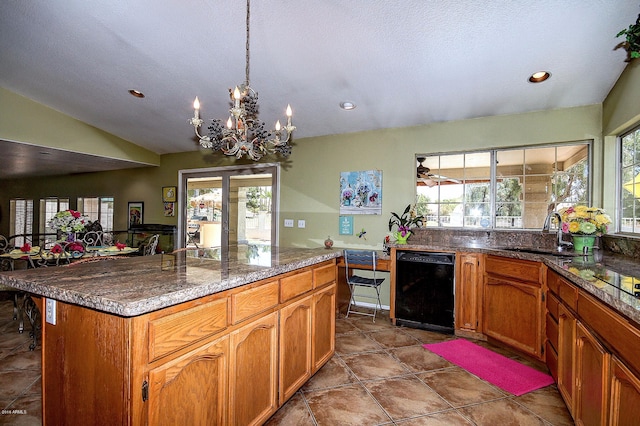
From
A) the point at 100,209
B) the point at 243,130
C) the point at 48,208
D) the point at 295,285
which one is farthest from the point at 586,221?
the point at 48,208

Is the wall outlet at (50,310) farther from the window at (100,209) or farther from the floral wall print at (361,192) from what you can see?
the window at (100,209)

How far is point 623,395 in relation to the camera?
44.9 inches

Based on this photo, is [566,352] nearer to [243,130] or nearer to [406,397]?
[406,397]

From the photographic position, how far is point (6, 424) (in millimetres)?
1749

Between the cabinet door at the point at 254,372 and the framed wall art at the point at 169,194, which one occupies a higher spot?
the framed wall art at the point at 169,194

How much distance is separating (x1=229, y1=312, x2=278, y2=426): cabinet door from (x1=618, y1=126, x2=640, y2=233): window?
3.05m

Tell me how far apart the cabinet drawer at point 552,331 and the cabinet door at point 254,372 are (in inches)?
74.0

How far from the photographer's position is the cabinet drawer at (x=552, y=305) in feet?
6.80

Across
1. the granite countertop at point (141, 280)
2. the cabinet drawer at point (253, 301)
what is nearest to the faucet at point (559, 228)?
the granite countertop at point (141, 280)

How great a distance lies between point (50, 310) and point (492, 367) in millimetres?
2878

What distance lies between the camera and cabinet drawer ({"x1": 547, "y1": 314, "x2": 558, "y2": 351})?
2.08 meters

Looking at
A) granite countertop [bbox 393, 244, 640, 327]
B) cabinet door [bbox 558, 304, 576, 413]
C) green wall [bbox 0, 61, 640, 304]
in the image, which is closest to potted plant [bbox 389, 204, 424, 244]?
green wall [bbox 0, 61, 640, 304]

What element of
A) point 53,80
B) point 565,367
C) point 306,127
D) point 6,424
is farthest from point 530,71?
point 53,80

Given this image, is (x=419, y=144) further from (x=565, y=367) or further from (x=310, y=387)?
(x=310, y=387)
